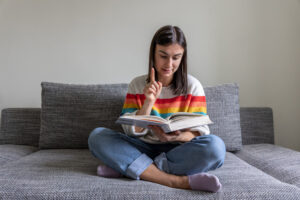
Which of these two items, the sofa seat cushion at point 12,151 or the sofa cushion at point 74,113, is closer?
the sofa seat cushion at point 12,151

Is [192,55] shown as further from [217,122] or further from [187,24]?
[217,122]

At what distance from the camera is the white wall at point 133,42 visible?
201 cm

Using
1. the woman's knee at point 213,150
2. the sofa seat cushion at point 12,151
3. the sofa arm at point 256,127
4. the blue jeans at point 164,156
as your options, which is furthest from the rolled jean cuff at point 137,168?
the sofa arm at point 256,127

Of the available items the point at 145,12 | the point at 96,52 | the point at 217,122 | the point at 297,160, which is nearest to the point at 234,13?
the point at 145,12

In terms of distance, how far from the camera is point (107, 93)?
1.66 meters

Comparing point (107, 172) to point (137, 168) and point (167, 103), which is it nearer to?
point (137, 168)

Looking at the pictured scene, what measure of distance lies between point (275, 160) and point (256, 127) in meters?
0.50

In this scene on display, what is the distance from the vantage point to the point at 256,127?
1.80m

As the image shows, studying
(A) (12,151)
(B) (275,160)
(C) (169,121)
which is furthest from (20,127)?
(B) (275,160)

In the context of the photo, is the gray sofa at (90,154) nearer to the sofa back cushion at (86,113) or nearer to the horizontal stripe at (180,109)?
the sofa back cushion at (86,113)

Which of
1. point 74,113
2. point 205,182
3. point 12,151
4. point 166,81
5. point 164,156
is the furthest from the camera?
point 74,113

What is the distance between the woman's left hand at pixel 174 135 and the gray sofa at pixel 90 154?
0.61 feet

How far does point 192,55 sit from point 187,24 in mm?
232

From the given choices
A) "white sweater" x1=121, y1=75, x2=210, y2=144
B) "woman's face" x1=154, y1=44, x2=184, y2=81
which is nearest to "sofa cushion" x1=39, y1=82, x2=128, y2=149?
"white sweater" x1=121, y1=75, x2=210, y2=144
